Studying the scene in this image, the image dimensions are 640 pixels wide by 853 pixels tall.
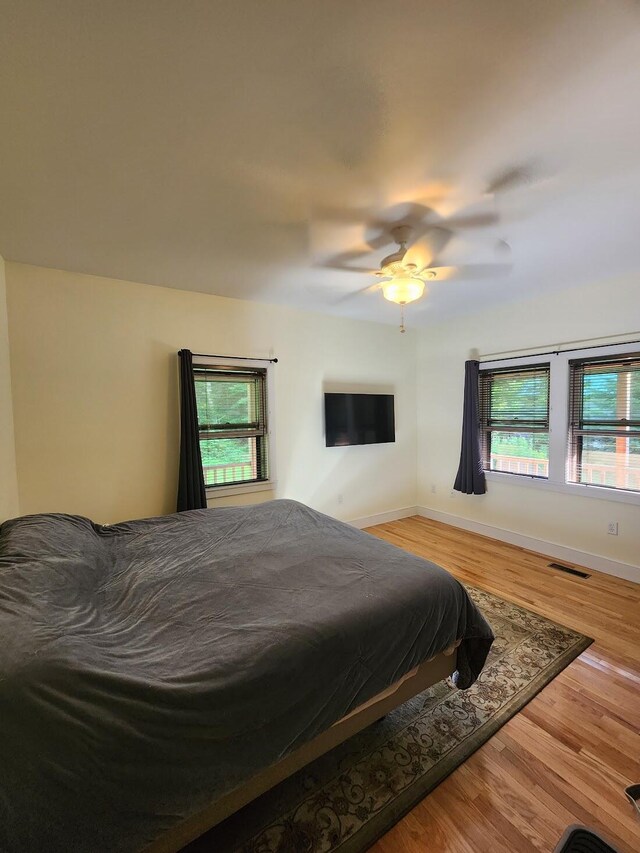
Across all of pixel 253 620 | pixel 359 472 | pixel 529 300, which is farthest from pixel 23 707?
pixel 529 300

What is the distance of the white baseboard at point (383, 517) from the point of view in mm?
4504

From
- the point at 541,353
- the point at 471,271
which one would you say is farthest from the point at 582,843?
the point at 541,353

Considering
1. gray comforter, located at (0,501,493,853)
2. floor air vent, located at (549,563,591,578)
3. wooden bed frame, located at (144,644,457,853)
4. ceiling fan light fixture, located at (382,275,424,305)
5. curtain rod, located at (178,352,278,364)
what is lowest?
floor air vent, located at (549,563,591,578)

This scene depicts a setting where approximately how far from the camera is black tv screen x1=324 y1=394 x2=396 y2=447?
4.17m

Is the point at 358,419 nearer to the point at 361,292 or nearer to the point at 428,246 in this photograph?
the point at 361,292

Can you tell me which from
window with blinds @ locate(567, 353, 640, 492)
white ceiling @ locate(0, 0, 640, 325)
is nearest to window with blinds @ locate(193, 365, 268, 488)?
white ceiling @ locate(0, 0, 640, 325)

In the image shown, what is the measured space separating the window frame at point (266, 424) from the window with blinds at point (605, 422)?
9.75 feet

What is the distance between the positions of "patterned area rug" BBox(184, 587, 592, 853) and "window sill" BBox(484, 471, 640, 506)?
159 centimetres

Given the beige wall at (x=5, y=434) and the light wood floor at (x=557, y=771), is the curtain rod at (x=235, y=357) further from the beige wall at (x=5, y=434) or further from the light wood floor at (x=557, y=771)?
the light wood floor at (x=557, y=771)

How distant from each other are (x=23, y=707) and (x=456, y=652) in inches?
70.4

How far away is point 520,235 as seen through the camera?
2295 millimetres

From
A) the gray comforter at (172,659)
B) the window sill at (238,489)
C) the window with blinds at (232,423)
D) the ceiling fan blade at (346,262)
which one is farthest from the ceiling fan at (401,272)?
the window sill at (238,489)

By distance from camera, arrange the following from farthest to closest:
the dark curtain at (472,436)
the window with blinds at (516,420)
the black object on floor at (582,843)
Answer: the dark curtain at (472,436)
the window with blinds at (516,420)
the black object on floor at (582,843)

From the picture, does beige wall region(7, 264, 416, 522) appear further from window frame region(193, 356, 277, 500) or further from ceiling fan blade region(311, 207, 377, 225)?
ceiling fan blade region(311, 207, 377, 225)
